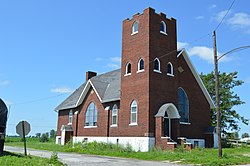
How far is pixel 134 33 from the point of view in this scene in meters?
28.6

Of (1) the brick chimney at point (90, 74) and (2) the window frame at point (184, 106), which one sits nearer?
(2) the window frame at point (184, 106)

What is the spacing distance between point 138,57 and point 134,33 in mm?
2509

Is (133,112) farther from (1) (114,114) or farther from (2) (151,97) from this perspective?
(1) (114,114)

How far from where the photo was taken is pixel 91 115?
113 ft

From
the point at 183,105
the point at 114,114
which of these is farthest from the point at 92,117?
the point at 183,105

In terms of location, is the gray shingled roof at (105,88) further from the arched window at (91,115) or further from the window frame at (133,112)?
the window frame at (133,112)

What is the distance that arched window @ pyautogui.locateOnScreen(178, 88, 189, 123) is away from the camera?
98.6 feet

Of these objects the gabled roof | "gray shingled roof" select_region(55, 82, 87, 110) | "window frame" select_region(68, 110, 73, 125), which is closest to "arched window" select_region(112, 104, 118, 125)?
the gabled roof

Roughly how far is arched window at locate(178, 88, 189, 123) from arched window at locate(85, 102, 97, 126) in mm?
9523

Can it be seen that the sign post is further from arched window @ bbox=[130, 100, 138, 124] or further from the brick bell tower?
arched window @ bbox=[130, 100, 138, 124]

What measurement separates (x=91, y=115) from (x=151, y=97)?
35.7 ft

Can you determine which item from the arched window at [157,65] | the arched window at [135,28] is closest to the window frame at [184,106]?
the arched window at [157,65]

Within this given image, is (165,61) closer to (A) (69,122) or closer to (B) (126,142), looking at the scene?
(B) (126,142)

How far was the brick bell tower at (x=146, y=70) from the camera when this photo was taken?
1023 inches
